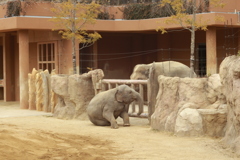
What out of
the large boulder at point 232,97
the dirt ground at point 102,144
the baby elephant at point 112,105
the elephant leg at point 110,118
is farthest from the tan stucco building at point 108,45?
the large boulder at point 232,97

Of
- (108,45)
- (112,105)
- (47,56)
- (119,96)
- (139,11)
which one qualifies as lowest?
(112,105)

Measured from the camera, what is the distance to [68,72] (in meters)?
19.7

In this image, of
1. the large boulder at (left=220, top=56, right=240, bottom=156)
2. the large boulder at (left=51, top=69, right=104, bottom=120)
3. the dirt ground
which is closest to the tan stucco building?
the large boulder at (left=51, top=69, right=104, bottom=120)

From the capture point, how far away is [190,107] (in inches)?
417

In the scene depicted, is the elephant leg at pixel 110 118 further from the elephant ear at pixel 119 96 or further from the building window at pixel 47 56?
the building window at pixel 47 56

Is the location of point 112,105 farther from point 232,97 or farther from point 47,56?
point 47,56

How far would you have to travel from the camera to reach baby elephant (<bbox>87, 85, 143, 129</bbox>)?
1252cm

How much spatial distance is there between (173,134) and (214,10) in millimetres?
8591

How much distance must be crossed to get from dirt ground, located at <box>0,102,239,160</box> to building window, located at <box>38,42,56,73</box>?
764cm

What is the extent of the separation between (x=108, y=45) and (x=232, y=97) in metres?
14.0

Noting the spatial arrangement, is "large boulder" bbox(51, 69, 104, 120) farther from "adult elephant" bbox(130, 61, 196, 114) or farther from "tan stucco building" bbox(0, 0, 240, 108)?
"tan stucco building" bbox(0, 0, 240, 108)

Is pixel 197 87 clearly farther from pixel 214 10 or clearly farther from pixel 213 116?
pixel 214 10

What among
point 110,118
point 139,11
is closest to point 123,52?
point 139,11

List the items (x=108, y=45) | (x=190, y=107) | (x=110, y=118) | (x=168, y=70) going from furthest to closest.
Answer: (x=108, y=45)
(x=168, y=70)
(x=110, y=118)
(x=190, y=107)
